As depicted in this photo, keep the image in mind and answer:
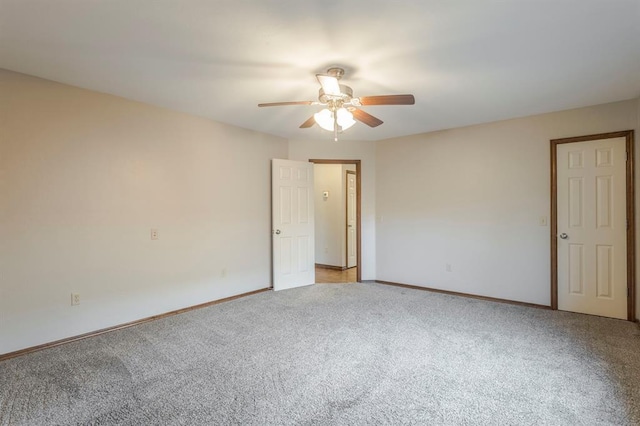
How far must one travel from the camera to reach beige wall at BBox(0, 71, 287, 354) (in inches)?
108

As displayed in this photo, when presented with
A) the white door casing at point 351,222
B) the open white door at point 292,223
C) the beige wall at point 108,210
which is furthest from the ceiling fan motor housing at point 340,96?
the white door casing at point 351,222

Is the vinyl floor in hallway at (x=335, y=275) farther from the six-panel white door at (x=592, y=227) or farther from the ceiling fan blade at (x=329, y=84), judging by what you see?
the ceiling fan blade at (x=329, y=84)

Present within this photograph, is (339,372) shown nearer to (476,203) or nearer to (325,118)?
(325,118)

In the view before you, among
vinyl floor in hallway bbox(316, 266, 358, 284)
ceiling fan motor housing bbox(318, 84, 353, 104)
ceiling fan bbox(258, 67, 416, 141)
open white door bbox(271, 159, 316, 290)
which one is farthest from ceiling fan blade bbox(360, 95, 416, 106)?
vinyl floor in hallway bbox(316, 266, 358, 284)

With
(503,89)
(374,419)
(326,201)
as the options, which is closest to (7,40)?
(374,419)

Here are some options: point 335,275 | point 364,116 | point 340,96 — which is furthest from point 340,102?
point 335,275

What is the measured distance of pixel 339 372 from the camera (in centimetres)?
241

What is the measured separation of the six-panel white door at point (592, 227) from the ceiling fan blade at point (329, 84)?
3.08 m

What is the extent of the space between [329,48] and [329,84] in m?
0.24

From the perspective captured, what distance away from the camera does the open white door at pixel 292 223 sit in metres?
4.91

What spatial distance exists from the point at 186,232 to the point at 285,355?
2090 millimetres

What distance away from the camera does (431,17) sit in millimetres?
1971

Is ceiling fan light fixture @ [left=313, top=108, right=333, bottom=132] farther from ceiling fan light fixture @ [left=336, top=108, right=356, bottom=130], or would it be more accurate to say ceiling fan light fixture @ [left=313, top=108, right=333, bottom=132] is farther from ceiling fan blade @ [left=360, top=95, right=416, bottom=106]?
ceiling fan blade @ [left=360, top=95, right=416, bottom=106]

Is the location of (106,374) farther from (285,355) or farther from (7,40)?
(7,40)
